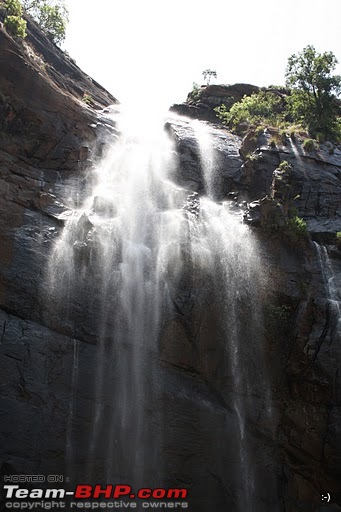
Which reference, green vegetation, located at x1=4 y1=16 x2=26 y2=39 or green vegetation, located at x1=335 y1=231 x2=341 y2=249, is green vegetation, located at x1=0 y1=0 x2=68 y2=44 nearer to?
green vegetation, located at x1=4 y1=16 x2=26 y2=39

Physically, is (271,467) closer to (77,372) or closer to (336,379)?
(336,379)

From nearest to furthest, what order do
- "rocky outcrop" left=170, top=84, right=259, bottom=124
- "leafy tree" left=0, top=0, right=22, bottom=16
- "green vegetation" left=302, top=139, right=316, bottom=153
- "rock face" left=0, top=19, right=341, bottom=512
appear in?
1. "rock face" left=0, top=19, right=341, bottom=512
2. "green vegetation" left=302, top=139, right=316, bottom=153
3. "leafy tree" left=0, top=0, right=22, bottom=16
4. "rocky outcrop" left=170, top=84, right=259, bottom=124

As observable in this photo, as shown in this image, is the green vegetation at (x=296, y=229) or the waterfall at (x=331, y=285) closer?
the waterfall at (x=331, y=285)

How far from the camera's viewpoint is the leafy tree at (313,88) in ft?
89.8

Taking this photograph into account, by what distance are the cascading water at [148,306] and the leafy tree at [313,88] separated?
41.5ft

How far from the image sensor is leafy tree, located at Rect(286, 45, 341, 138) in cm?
2738

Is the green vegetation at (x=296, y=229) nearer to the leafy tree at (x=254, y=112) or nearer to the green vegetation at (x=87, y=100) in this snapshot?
the leafy tree at (x=254, y=112)

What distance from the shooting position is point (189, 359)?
46.2 feet

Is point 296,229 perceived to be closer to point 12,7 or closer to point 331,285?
point 331,285

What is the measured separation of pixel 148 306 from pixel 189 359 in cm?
218

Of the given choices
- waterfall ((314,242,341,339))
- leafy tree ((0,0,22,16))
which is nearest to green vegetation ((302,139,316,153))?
waterfall ((314,242,341,339))

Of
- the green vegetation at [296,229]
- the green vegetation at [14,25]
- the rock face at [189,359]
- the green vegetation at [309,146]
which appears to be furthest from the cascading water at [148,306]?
the green vegetation at [14,25]

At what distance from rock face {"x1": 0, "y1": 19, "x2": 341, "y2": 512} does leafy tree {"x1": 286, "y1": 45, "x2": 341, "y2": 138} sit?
9789mm

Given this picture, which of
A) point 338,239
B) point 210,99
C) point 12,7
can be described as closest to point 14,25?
point 12,7
